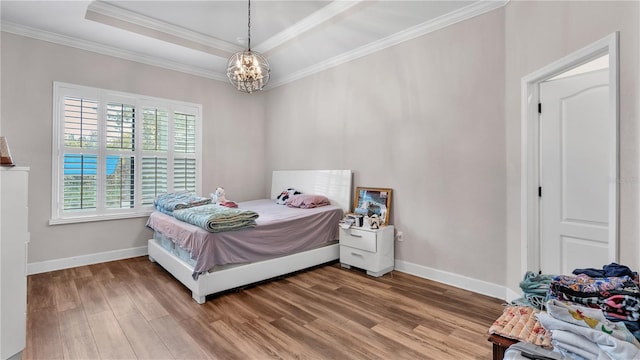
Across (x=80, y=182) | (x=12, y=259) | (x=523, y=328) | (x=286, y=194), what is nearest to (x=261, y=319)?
(x=12, y=259)

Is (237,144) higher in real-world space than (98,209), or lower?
higher

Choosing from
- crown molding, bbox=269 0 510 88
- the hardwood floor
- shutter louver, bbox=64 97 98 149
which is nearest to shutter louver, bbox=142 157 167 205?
shutter louver, bbox=64 97 98 149

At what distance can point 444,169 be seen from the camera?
Answer: 10.4 ft

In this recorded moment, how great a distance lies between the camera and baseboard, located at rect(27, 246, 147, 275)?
11.3 feet

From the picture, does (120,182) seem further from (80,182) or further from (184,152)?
(184,152)

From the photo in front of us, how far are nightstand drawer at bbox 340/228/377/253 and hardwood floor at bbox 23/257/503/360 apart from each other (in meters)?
0.36

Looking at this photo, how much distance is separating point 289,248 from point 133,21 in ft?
10.6

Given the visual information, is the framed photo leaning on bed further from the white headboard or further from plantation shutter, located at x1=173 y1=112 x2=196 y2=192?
plantation shutter, located at x1=173 y1=112 x2=196 y2=192

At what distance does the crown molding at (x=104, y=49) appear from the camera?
3.35m

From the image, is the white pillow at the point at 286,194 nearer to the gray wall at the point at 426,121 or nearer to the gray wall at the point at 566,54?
the gray wall at the point at 426,121

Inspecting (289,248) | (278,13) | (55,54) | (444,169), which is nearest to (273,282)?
(289,248)

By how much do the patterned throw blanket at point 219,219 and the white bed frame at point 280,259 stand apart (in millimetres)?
409

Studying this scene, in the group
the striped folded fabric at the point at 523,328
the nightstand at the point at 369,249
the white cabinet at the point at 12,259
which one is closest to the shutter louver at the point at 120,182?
the white cabinet at the point at 12,259

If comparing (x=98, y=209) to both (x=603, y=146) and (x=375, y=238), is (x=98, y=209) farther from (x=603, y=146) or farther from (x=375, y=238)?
(x=603, y=146)
